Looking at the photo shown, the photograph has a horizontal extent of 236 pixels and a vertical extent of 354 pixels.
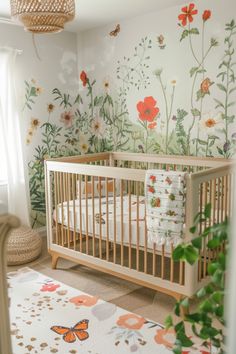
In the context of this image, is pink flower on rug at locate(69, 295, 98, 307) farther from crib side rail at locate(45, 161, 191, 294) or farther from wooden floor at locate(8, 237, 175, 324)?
crib side rail at locate(45, 161, 191, 294)

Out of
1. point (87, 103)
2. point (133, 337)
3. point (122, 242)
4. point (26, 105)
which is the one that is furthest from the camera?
point (87, 103)

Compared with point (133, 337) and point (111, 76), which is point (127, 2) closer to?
point (111, 76)

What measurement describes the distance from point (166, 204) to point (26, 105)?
83.9 inches

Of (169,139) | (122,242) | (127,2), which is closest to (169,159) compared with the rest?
(169,139)

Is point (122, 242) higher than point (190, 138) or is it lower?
lower

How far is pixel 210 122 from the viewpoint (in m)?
3.14

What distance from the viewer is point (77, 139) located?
14.1ft

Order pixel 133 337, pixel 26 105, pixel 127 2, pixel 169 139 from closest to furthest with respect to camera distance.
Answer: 1. pixel 133 337
2. pixel 127 2
3. pixel 169 139
4. pixel 26 105

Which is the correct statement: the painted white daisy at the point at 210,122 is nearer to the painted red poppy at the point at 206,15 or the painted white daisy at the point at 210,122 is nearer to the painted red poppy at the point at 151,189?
the painted red poppy at the point at 206,15

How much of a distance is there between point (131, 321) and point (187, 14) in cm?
244

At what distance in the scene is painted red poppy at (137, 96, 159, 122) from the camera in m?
3.54

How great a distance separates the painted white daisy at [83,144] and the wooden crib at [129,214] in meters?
0.59

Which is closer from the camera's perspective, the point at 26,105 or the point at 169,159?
the point at 169,159

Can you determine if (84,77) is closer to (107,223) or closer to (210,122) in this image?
(210,122)
